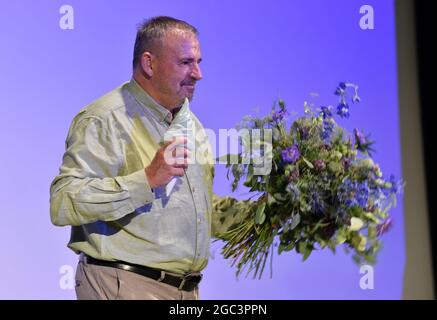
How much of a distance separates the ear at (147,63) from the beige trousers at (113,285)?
23.0 inches

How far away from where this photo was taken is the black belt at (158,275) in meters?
2.13

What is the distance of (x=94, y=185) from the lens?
2.06m

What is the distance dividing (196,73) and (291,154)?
37 centimetres

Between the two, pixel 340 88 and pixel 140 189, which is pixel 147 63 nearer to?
pixel 140 189

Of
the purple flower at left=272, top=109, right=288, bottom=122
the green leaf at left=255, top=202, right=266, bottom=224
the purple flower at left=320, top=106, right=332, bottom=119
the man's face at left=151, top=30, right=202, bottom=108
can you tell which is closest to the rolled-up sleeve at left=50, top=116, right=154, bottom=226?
the man's face at left=151, top=30, right=202, bottom=108

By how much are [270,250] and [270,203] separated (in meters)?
0.17

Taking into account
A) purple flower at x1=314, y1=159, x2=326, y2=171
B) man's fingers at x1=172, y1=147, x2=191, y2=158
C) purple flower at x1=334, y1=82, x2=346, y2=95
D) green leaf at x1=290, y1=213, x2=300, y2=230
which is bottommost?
green leaf at x1=290, y1=213, x2=300, y2=230

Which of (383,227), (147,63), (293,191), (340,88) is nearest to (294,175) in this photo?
(293,191)

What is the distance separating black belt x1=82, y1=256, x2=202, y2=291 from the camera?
2.13 meters

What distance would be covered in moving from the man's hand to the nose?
0.26 metres

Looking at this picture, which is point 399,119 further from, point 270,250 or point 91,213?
point 91,213

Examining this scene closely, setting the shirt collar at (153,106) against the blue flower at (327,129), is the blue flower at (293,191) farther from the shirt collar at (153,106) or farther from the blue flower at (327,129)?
the shirt collar at (153,106)

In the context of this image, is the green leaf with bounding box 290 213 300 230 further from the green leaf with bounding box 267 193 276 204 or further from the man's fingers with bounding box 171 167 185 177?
the man's fingers with bounding box 171 167 185 177

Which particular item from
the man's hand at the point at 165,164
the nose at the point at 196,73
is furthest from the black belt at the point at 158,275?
the nose at the point at 196,73
